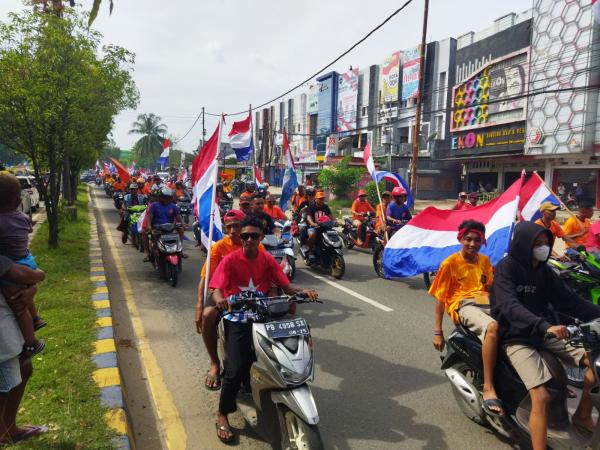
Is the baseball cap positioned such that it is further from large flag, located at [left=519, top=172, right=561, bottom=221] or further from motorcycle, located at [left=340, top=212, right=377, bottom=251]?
motorcycle, located at [left=340, top=212, right=377, bottom=251]

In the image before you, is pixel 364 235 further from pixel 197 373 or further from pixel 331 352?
pixel 197 373

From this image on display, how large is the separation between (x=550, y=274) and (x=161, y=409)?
3061mm

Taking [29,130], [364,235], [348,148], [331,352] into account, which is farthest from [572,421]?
[348,148]

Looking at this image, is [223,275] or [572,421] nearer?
[572,421]

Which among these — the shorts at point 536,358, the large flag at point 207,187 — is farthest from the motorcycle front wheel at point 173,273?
the shorts at point 536,358

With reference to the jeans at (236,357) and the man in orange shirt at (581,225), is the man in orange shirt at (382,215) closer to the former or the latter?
the man in orange shirt at (581,225)

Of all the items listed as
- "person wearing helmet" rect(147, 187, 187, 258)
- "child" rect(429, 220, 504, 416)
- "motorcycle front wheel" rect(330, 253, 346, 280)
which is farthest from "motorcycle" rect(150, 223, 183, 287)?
"child" rect(429, 220, 504, 416)

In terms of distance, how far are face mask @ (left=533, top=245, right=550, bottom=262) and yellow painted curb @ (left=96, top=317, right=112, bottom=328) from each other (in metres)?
4.25

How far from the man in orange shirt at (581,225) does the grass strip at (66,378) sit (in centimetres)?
653

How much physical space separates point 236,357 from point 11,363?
1331mm

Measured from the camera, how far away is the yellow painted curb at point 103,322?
5.11 meters

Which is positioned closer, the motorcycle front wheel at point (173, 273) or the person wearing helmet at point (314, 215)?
the motorcycle front wheel at point (173, 273)

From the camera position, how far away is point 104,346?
14.8 ft

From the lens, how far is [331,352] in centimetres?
493
